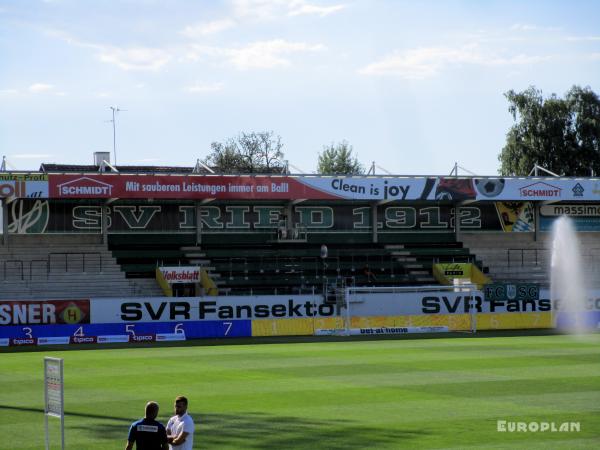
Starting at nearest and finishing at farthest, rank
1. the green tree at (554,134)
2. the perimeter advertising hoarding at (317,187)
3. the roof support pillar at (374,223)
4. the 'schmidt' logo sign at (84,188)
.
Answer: the 'schmidt' logo sign at (84,188) → the perimeter advertising hoarding at (317,187) → the roof support pillar at (374,223) → the green tree at (554,134)

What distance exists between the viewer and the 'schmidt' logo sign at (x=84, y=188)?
198ft

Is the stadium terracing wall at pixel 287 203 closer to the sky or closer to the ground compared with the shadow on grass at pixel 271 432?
closer to the sky

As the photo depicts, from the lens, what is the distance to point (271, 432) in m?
20.6

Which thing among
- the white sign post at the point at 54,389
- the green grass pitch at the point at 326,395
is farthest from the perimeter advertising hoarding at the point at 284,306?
the white sign post at the point at 54,389

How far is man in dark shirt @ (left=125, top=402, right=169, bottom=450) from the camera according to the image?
14.1 meters

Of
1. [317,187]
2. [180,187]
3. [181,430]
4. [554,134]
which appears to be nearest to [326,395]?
[181,430]

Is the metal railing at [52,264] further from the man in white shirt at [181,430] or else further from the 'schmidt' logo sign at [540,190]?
the man in white shirt at [181,430]

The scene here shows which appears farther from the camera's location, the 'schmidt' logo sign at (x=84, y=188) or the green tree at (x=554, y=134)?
the green tree at (x=554, y=134)

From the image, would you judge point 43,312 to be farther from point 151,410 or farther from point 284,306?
point 151,410

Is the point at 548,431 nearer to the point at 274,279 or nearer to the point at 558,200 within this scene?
the point at 274,279

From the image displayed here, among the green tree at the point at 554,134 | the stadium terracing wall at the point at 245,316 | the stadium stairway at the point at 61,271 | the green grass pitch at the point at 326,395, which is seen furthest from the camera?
the green tree at the point at 554,134

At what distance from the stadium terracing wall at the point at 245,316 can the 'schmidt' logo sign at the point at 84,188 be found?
11.3 meters

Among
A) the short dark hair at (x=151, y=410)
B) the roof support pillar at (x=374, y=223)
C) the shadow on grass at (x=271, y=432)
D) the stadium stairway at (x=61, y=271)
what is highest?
the roof support pillar at (x=374, y=223)

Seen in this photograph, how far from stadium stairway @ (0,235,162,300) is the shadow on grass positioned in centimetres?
3496
